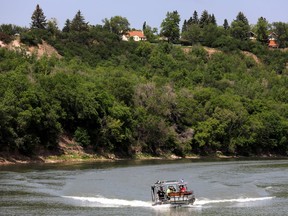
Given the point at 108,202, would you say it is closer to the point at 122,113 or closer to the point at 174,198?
the point at 174,198

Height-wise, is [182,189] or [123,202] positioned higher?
[182,189]

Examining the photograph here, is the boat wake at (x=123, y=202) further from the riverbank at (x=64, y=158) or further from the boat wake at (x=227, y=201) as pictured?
the riverbank at (x=64, y=158)

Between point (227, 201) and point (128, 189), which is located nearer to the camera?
point (227, 201)

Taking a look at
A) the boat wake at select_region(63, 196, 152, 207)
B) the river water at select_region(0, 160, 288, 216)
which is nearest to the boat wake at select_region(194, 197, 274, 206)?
the river water at select_region(0, 160, 288, 216)

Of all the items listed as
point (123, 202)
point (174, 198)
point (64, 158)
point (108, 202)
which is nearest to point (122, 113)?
point (64, 158)

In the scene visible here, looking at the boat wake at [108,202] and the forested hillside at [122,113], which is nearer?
the boat wake at [108,202]

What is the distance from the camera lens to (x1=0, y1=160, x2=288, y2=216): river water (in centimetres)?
5625

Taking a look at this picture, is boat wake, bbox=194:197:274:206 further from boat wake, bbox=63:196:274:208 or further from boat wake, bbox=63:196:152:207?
boat wake, bbox=63:196:152:207

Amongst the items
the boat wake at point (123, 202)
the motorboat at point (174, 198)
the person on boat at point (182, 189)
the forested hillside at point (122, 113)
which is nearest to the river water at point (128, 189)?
the boat wake at point (123, 202)

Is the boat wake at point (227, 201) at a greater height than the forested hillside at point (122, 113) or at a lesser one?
lesser

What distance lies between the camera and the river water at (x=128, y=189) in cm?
5625

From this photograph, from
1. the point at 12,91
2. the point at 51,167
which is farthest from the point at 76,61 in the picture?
the point at 51,167

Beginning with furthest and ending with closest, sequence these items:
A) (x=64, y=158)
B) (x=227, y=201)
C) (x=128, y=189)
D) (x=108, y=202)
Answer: (x=64, y=158) → (x=128, y=189) → (x=227, y=201) → (x=108, y=202)

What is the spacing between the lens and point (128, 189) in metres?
70.2
